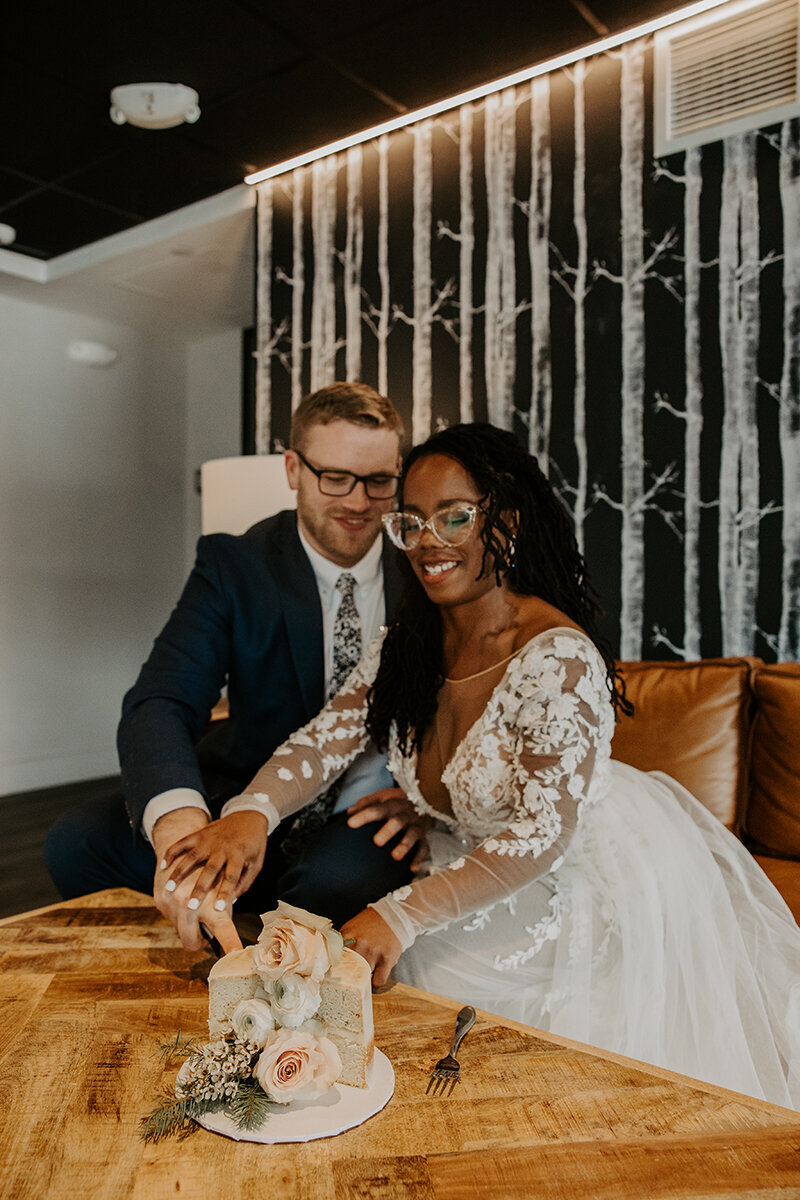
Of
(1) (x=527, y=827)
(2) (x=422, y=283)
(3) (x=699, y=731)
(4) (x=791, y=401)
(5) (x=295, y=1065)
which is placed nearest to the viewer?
(5) (x=295, y=1065)

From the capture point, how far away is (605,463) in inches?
115

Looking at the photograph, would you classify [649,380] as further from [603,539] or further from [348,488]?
[348,488]

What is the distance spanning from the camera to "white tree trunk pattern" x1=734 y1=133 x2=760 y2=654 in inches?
103

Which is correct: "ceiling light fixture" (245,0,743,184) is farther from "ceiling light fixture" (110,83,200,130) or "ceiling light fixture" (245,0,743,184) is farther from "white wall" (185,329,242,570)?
"white wall" (185,329,242,570)

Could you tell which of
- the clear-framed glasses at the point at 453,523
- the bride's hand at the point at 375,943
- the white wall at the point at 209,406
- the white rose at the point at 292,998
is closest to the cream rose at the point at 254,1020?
the white rose at the point at 292,998

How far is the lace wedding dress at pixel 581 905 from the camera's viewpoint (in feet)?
4.41

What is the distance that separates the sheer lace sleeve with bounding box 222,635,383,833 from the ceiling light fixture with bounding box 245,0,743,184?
2256 millimetres

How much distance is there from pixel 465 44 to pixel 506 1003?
288 centimetres

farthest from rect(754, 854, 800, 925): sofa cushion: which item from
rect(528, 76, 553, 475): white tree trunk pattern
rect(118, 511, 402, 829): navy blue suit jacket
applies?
rect(528, 76, 553, 475): white tree trunk pattern

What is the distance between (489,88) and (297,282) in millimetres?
1126

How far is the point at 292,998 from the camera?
0.92 m

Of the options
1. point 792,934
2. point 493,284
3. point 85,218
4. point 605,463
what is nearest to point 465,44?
point 493,284

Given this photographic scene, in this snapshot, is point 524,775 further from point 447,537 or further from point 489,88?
point 489,88

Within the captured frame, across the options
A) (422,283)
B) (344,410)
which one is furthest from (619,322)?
(344,410)
